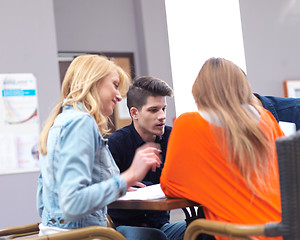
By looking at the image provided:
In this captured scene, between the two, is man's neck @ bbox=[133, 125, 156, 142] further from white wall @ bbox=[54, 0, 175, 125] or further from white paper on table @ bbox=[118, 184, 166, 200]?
white wall @ bbox=[54, 0, 175, 125]

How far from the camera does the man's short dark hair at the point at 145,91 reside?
9.10 ft

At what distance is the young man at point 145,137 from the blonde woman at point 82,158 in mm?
704

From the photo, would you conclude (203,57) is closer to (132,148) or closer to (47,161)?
(132,148)

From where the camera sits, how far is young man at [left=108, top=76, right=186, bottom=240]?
213 cm

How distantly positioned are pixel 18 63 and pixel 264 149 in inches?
125

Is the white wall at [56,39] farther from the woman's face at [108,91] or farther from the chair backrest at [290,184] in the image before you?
the chair backrest at [290,184]

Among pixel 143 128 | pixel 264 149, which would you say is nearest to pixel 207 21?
pixel 143 128

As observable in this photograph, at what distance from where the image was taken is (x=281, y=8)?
18.5ft

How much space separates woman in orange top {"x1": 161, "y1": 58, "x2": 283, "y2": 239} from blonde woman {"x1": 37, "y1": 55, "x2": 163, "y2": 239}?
0.42ft

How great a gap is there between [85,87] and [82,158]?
0.31m

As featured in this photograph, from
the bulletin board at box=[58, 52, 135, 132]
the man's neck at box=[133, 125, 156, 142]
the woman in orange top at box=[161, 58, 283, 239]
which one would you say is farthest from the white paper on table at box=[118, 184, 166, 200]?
the bulletin board at box=[58, 52, 135, 132]

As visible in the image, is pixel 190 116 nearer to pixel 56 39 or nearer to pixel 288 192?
pixel 288 192

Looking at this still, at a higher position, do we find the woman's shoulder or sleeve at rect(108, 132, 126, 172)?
the woman's shoulder

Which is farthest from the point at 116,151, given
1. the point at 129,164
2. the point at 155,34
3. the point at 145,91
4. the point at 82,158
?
the point at 155,34
